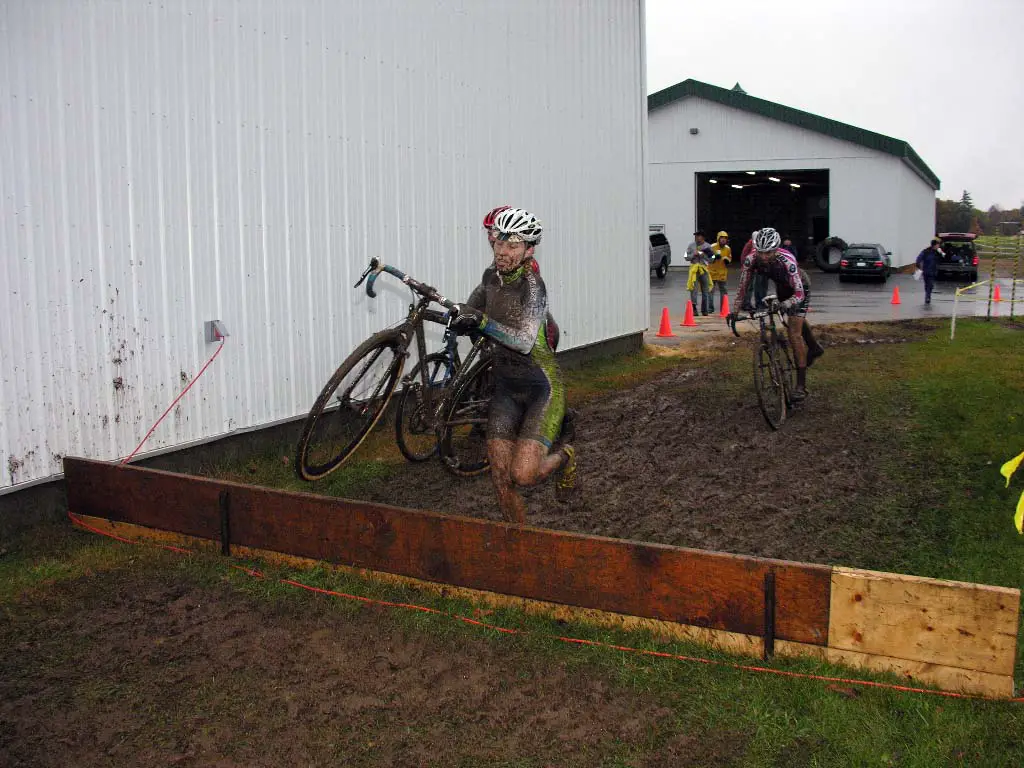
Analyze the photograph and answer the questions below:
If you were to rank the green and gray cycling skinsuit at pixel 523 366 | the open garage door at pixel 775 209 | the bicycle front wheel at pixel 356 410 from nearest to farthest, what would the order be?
the green and gray cycling skinsuit at pixel 523 366, the bicycle front wheel at pixel 356 410, the open garage door at pixel 775 209

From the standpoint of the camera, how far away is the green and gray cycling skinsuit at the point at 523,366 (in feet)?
20.9

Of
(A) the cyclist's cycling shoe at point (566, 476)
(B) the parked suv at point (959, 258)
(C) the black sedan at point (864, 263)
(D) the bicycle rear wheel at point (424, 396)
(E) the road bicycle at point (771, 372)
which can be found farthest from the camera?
(B) the parked suv at point (959, 258)

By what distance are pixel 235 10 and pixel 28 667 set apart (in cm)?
611

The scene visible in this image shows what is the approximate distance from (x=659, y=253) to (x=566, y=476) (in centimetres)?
3763

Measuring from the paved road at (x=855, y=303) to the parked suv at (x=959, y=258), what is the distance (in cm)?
135

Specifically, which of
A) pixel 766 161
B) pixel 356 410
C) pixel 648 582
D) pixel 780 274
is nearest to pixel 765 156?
pixel 766 161

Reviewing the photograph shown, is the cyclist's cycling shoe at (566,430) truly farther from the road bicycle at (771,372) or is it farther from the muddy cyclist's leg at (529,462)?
the road bicycle at (771,372)

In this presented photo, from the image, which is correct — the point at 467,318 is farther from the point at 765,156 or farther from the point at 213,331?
the point at 765,156

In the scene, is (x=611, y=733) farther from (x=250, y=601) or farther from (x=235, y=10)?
(x=235, y=10)

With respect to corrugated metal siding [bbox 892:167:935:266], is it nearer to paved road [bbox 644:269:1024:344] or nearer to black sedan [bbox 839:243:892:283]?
paved road [bbox 644:269:1024:344]

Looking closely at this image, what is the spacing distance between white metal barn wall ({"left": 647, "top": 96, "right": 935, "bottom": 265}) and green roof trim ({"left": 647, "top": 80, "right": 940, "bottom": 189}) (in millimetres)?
340

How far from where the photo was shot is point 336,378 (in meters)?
7.52

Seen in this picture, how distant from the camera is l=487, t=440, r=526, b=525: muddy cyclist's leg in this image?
6328 millimetres

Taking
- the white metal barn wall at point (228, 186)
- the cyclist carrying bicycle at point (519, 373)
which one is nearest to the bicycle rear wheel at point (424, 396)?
the cyclist carrying bicycle at point (519, 373)
